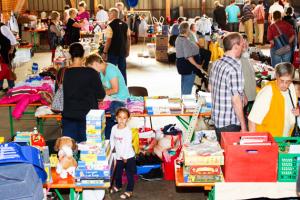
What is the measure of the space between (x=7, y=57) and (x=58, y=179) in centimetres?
668

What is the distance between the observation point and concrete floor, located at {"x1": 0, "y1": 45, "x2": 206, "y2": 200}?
521 centimetres

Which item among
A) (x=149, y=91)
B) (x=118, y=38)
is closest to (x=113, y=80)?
(x=118, y=38)

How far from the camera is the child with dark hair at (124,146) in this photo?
4.73 meters

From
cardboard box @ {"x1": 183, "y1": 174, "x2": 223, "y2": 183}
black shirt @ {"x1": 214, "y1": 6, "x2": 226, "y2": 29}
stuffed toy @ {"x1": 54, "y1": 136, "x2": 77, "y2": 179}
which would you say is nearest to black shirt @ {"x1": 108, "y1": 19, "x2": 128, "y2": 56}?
stuffed toy @ {"x1": 54, "y1": 136, "x2": 77, "y2": 179}

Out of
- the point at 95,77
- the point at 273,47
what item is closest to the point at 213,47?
the point at 273,47

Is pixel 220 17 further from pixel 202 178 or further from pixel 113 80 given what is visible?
pixel 202 178

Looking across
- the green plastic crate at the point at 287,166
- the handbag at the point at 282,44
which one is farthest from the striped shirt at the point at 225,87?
the handbag at the point at 282,44

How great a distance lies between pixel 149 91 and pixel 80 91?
5411 millimetres

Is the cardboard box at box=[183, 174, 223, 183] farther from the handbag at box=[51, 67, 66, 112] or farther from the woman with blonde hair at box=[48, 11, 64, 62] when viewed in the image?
the woman with blonde hair at box=[48, 11, 64, 62]

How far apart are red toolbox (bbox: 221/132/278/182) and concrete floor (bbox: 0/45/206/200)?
4.75ft

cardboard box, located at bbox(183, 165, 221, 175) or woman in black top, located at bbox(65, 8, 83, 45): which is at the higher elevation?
woman in black top, located at bbox(65, 8, 83, 45)

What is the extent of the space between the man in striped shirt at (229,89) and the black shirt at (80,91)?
3.71 feet

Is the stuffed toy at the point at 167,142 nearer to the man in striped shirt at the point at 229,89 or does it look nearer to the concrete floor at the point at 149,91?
the concrete floor at the point at 149,91

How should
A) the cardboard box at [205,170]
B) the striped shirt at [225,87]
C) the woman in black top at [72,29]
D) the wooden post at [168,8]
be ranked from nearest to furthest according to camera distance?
the cardboard box at [205,170] < the striped shirt at [225,87] < the woman in black top at [72,29] < the wooden post at [168,8]
